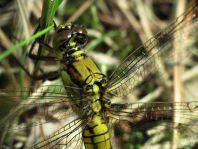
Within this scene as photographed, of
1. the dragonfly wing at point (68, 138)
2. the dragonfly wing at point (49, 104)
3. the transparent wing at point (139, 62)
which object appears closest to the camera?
the dragonfly wing at point (68, 138)

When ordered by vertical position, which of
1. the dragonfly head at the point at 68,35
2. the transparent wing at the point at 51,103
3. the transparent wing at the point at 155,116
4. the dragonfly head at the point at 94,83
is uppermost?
the dragonfly head at the point at 68,35

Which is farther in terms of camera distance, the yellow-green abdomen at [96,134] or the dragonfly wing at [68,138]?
the yellow-green abdomen at [96,134]

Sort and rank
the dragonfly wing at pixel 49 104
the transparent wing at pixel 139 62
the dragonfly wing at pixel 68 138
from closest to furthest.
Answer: the dragonfly wing at pixel 68 138 < the dragonfly wing at pixel 49 104 < the transparent wing at pixel 139 62

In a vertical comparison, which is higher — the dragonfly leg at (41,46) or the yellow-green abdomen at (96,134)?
the dragonfly leg at (41,46)

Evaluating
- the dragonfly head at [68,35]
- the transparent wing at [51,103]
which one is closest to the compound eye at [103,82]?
the transparent wing at [51,103]

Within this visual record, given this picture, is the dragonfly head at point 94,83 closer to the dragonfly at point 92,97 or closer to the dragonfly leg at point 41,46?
the dragonfly at point 92,97

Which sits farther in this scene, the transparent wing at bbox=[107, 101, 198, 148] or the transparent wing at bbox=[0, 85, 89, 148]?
the transparent wing at bbox=[107, 101, 198, 148]

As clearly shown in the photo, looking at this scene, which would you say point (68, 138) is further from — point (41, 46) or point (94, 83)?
point (41, 46)

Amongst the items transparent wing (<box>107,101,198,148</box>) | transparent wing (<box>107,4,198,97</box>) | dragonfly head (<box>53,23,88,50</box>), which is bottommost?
transparent wing (<box>107,101,198,148</box>)

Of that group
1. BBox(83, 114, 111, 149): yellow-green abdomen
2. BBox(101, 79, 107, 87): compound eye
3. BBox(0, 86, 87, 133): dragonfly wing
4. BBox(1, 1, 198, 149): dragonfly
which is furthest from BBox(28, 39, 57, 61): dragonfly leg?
BBox(83, 114, 111, 149): yellow-green abdomen

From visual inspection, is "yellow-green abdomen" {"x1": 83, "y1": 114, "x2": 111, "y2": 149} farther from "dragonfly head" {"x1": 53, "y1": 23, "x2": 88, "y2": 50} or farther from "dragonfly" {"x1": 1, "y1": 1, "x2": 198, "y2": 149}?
"dragonfly head" {"x1": 53, "y1": 23, "x2": 88, "y2": 50}
